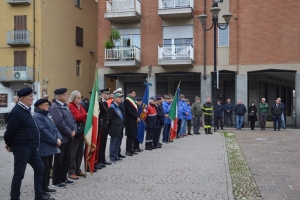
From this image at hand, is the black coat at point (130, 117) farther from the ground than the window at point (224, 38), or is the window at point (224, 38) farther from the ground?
the window at point (224, 38)

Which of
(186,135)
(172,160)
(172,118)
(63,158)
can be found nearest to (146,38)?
(186,135)

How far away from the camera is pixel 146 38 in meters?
30.0

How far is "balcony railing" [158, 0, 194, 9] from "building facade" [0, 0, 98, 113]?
9699mm

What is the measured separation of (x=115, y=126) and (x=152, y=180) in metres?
2.86

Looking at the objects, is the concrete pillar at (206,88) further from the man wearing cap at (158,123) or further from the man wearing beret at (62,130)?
the man wearing beret at (62,130)

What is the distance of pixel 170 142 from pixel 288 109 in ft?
68.9

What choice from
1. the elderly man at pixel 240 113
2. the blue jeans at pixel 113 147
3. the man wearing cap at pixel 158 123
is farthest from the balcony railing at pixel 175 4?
the blue jeans at pixel 113 147

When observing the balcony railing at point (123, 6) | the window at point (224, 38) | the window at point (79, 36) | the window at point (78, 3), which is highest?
the window at point (78, 3)

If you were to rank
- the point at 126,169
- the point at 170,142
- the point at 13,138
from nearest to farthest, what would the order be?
the point at 13,138 → the point at 126,169 → the point at 170,142

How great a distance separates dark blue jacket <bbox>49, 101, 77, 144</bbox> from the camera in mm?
8414

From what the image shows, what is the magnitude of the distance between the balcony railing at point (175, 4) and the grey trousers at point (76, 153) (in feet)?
68.1

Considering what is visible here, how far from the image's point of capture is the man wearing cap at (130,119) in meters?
12.9

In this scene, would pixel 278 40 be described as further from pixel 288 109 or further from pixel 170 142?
pixel 170 142

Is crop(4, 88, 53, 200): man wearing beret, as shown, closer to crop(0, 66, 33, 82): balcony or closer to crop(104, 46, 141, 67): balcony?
crop(104, 46, 141, 67): balcony
